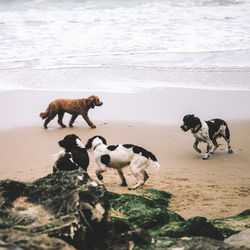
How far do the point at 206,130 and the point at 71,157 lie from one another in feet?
11.7

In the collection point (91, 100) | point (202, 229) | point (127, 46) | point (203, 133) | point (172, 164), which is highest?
point (127, 46)

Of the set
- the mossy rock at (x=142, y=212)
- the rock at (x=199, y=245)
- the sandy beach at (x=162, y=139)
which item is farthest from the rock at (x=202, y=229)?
the sandy beach at (x=162, y=139)

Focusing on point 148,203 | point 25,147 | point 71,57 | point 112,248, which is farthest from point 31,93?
point 112,248

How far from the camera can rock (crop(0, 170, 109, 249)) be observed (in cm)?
348

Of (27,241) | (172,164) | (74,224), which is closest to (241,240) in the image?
(74,224)

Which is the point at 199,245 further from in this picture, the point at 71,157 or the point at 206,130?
the point at 206,130

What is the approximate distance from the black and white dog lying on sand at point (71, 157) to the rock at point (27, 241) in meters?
3.15

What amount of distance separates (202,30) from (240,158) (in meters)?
15.6

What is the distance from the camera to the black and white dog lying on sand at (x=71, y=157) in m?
6.39

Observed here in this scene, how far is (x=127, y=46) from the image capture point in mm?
19922

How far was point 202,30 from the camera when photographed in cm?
Result: 2325

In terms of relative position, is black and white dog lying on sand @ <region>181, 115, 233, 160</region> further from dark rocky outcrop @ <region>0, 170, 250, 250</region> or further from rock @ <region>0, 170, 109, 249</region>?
rock @ <region>0, 170, 109, 249</region>

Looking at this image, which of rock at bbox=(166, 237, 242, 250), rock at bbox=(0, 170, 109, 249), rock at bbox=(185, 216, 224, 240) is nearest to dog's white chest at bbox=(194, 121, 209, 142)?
rock at bbox=(185, 216, 224, 240)

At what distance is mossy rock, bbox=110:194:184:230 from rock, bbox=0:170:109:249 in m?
1.05
